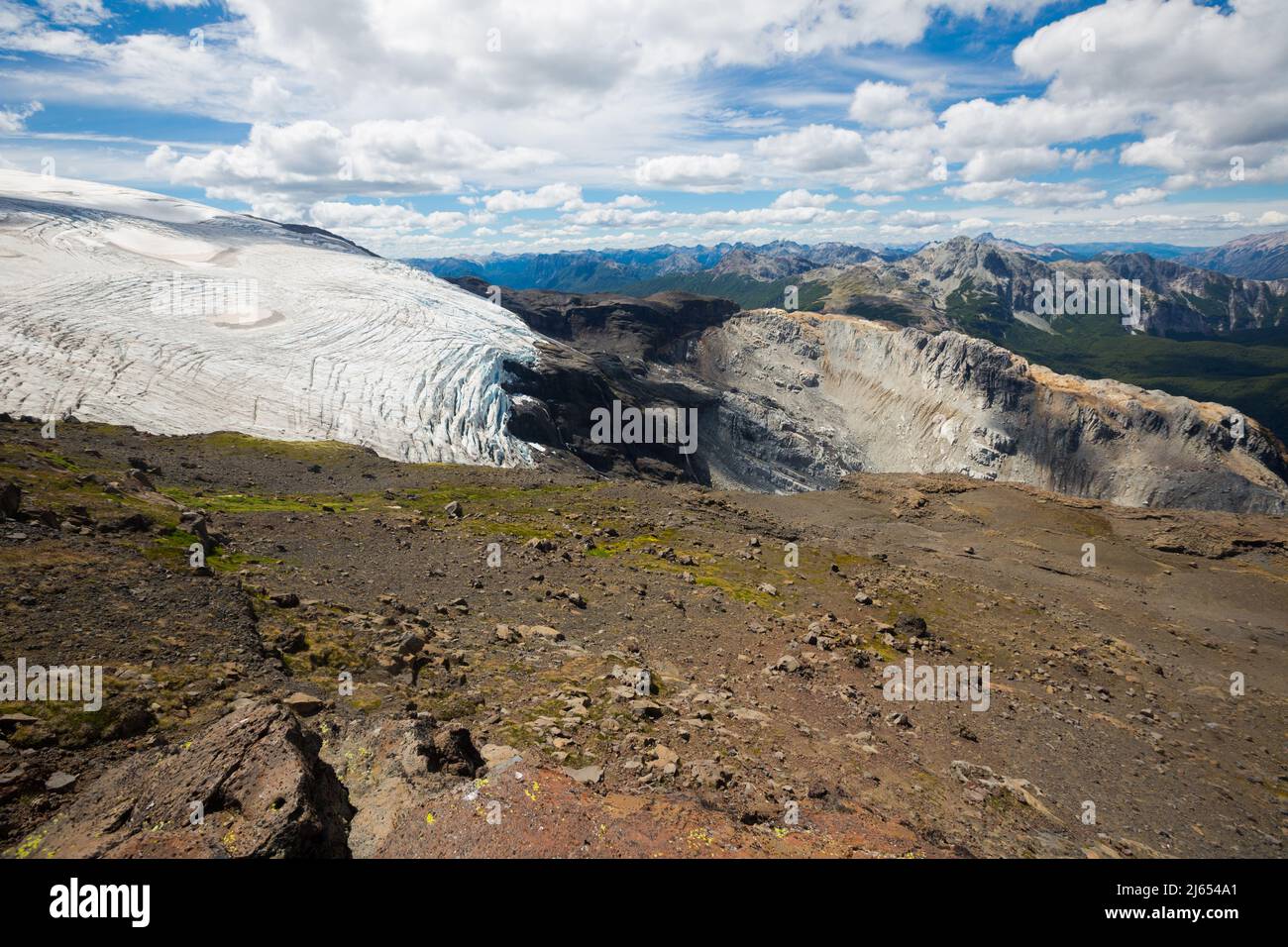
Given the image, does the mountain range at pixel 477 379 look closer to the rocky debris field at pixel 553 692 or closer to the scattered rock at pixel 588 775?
the rocky debris field at pixel 553 692

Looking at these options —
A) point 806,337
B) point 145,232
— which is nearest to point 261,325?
point 145,232

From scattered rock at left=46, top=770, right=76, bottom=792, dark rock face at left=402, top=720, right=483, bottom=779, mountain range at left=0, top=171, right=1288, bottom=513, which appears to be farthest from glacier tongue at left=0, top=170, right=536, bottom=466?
dark rock face at left=402, top=720, right=483, bottom=779

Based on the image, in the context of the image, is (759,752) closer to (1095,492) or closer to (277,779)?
(277,779)
